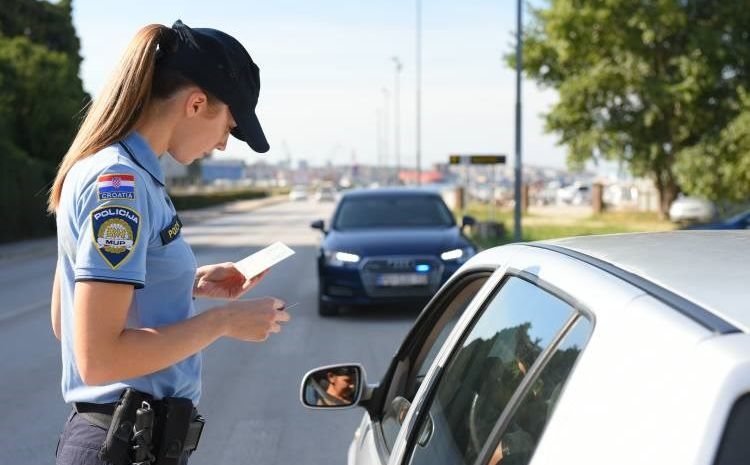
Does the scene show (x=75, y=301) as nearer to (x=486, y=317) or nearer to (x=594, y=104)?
(x=486, y=317)

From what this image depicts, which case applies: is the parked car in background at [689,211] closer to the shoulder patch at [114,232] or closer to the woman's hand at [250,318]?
the woman's hand at [250,318]

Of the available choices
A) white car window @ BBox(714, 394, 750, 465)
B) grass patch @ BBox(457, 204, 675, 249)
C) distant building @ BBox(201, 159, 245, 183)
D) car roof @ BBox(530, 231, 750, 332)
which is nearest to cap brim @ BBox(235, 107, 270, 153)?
car roof @ BBox(530, 231, 750, 332)

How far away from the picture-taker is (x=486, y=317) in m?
2.48

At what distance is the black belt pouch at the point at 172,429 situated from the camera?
2.29 meters

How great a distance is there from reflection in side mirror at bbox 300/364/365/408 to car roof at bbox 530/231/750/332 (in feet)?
3.06

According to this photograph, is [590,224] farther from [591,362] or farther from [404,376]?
[591,362]

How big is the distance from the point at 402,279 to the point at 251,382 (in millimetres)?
3873

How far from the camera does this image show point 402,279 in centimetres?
1180

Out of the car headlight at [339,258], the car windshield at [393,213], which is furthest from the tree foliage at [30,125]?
the car headlight at [339,258]

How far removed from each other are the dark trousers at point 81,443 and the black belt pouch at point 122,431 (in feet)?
0.08

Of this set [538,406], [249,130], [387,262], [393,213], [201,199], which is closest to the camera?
[538,406]

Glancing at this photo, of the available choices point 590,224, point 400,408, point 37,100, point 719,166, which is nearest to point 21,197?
point 37,100

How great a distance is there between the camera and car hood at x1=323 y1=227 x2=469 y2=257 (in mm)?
11969

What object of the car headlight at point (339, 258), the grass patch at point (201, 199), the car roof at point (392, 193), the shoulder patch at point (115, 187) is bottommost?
the grass patch at point (201, 199)
